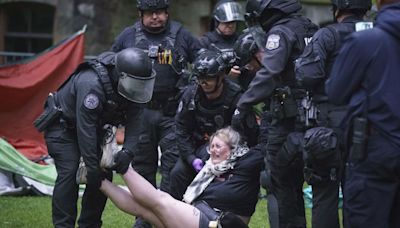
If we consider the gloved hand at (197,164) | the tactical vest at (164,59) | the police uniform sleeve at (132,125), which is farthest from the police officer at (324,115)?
the tactical vest at (164,59)

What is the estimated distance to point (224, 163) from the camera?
6941mm

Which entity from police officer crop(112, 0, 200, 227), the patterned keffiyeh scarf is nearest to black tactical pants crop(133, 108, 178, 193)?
police officer crop(112, 0, 200, 227)

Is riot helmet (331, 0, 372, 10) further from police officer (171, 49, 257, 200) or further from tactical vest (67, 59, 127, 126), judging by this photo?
tactical vest (67, 59, 127, 126)

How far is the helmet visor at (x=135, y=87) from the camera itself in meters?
6.48

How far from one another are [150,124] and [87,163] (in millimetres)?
1810

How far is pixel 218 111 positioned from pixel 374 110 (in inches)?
91.4

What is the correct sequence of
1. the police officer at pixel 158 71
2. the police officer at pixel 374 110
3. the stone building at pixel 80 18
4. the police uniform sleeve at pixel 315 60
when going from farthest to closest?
1. the stone building at pixel 80 18
2. the police officer at pixel 158 71
3. the police uniform sleeve at pixel 315 60
4. the police officer at pixel 374 110

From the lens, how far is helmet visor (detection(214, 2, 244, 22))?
30.9 ft

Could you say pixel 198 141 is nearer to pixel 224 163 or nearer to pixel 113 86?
pixel 224 163

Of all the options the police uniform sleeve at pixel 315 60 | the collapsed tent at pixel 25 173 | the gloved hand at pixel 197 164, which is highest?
the police uniform sleeve at pixel 315 60

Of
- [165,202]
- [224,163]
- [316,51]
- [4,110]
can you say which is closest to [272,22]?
[316,51]

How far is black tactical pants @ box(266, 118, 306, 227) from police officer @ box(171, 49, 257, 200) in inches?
12.8

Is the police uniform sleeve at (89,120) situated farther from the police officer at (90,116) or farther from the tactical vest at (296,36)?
the tactical vest at (296,36)

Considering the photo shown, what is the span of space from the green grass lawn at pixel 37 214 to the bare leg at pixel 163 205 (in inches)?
69.6
